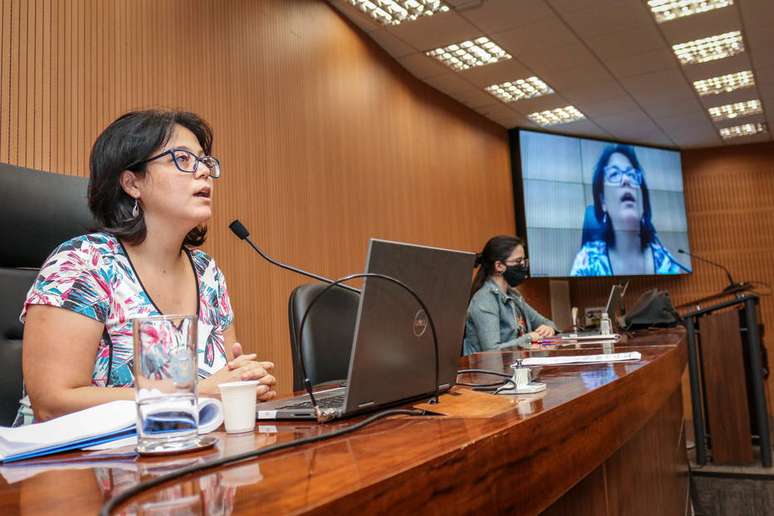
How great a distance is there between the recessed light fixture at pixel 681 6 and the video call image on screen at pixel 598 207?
8.78ft

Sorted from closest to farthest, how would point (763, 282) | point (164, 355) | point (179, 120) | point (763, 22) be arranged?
1. point (164, 355)
2. point (179, 120)
3. point (763, 22)
4. point (763, 282)

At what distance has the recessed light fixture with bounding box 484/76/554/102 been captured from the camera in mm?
6105

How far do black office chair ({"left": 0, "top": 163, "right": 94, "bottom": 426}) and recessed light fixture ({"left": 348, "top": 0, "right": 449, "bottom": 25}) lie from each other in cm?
338

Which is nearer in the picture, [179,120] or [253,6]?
[179,120]

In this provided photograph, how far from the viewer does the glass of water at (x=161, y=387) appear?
0.75m

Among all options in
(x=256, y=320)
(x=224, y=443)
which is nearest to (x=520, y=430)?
(x=224, y=443)

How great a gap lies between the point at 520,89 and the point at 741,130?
11.6ft

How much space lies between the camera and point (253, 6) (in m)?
3.69

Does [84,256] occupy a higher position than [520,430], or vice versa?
[84,256]

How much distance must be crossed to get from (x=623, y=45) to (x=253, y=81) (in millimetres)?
3283

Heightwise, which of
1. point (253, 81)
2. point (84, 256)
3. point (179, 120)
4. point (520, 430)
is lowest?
point (520, 430)

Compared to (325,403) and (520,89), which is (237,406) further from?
(520,89)

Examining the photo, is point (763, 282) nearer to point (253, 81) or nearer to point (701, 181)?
point (701, 181)

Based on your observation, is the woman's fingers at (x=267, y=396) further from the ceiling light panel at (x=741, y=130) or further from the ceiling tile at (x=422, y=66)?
the ceiling light panel at (x=741, y=130)
